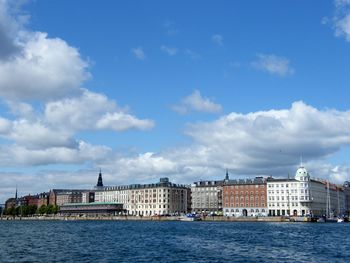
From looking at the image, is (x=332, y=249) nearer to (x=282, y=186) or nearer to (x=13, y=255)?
(x=13, y=255)

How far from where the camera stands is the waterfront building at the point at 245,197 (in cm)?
17951

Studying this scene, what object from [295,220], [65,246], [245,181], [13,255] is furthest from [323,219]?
[13,255]

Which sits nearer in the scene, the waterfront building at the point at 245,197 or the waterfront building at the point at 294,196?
the waterfront building at the point at 294,196

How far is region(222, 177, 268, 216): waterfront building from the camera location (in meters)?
180

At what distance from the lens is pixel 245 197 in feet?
597

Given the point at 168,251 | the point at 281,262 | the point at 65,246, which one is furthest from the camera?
the point at 65,246

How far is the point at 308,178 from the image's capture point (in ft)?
577

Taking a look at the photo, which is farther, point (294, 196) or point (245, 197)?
point (245, 197)

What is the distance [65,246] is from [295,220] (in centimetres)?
9991

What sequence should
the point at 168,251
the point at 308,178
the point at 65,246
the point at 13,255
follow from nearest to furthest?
the point at 13,255 < the point at 168,251 < the point at 65,246 < the point at 308,178

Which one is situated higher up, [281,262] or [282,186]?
[282,186]

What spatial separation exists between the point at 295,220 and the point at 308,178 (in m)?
34.9

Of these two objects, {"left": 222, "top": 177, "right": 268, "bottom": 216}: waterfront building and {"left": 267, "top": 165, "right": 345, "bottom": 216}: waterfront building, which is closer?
{"left": 267, "top": 165, "right": 345, "bottom": 216}: waterfront building

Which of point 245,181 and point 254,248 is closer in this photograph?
point 254,248
